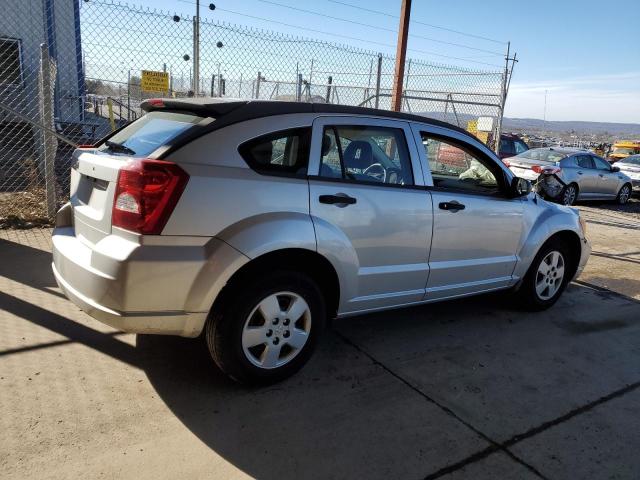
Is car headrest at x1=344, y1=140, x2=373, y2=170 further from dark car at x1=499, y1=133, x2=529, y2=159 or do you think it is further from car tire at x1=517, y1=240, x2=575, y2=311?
dark car at x1=499, y1=133, x2=529, y2=159

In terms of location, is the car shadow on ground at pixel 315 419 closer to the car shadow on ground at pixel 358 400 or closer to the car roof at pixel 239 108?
the car shadow on ground at pixel 358 400

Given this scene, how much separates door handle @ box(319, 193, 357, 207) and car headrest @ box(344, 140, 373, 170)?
0.85ft

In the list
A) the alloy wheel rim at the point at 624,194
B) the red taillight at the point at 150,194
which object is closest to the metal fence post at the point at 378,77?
the red taillight at the point at 150,194

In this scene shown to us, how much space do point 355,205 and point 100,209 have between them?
5.05ft

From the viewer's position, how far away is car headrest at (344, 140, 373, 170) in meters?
3.56

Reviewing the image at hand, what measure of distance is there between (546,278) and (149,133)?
383 centimetres

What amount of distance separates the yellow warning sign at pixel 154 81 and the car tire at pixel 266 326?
6.20m

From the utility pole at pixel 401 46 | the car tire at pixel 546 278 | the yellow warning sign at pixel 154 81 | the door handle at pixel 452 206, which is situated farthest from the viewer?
the yellow warning sign at pixel 154 81

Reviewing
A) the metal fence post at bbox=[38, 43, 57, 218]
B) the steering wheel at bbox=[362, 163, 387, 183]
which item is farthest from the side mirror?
the metal fence post at bbox=[38, 43, 57, 218]

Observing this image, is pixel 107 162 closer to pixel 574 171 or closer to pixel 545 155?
pixel 545 155

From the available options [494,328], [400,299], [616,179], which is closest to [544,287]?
[494,328]

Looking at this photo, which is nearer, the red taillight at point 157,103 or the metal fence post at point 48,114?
the red taillight at point 157,103

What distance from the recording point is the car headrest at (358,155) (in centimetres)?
356

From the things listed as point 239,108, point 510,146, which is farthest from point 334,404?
point 510,146
